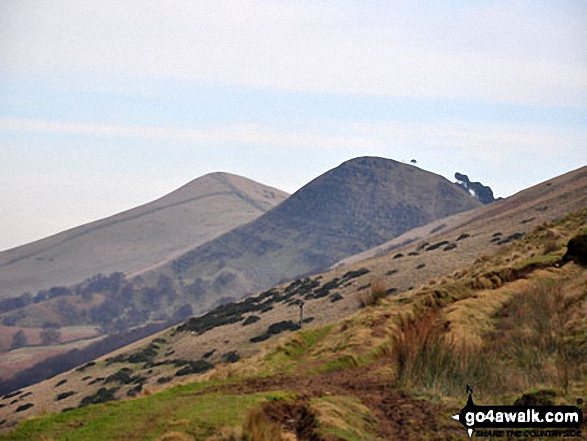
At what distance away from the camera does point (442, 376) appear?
1274 cm

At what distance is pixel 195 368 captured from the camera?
189ft

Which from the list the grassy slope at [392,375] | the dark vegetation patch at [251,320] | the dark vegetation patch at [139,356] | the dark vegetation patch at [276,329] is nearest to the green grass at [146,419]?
the grassy slope at [392,375]

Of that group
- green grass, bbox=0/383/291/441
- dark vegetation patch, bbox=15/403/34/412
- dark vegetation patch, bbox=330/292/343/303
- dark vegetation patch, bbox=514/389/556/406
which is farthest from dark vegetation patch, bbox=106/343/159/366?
dark vegetation patch, bbox=514/389/556/406

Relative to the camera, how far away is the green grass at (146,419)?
9.71 meters

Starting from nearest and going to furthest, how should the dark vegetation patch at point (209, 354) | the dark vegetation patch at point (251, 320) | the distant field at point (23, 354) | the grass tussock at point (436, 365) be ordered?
the grass tussock at point (436, 365) < the dark vegetation patch at point (209, 354) < the dark vegetation patch at point (251, 320) < the distant field at point (23, 354)

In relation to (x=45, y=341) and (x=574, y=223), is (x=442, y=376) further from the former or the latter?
(x=45, y=341)

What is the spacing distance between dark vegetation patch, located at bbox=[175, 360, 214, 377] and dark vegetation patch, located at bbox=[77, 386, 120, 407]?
24.0 feet

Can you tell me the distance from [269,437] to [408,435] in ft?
8.23

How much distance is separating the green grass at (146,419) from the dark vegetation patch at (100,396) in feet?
167

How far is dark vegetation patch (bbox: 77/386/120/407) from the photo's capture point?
59647 millimetres

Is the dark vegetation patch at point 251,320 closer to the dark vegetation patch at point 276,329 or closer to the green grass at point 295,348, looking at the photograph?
the dark vegetation patch at point 276,329

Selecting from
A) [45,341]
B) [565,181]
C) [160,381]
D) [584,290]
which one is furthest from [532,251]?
[45,341]

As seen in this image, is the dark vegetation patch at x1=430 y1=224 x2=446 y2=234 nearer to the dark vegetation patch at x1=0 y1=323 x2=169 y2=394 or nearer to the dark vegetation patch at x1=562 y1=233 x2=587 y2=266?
the dark vegetation patch at x1=0 y1=323 x2=169 y2=394

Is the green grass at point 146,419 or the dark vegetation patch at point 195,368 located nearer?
the green grass at point 146,419
